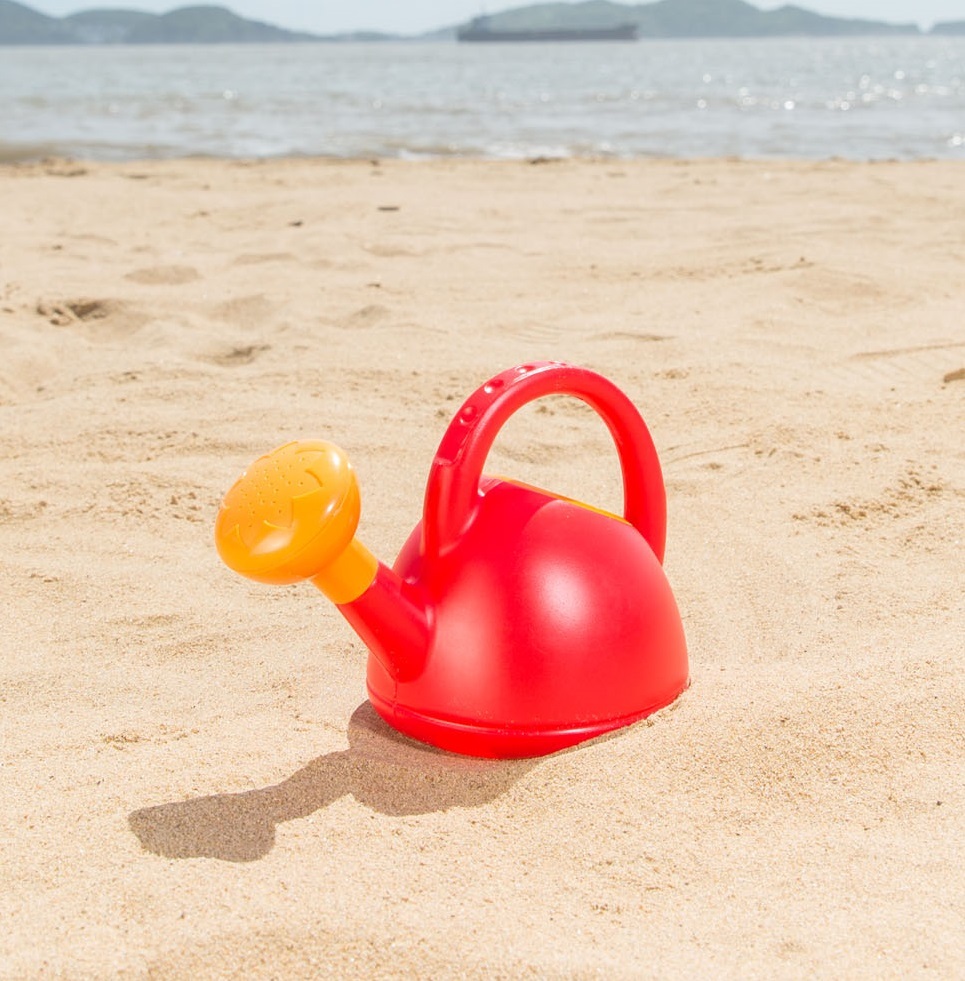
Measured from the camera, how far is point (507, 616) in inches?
64.0

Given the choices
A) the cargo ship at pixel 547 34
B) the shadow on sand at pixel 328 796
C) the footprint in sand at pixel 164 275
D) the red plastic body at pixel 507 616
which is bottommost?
the shadow on sand at pixel 328 796

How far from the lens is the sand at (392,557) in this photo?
1359 mm

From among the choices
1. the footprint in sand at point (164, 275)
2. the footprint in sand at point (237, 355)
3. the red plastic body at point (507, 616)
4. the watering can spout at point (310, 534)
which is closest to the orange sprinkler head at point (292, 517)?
the watering can spout at point (310, 534)

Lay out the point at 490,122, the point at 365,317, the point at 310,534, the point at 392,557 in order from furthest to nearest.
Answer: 1. the point at 490,122
2. the point at 365,317
3. the point at 392,557
4. the point at 310,534

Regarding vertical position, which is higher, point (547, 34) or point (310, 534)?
point (547, 34)

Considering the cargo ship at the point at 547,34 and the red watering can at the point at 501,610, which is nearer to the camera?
the red watering can at the point at 501,610

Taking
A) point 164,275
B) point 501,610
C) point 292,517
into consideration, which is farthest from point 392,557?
point 164,275

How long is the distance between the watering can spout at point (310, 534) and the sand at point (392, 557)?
245mm

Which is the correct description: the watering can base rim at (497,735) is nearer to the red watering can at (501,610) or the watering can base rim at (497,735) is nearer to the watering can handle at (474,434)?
the red watering can at (501,610)

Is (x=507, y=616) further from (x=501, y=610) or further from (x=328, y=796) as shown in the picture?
(x=328, y=796)

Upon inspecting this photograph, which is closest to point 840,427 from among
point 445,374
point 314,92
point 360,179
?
point 445,374

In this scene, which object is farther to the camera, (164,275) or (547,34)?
(547,34)

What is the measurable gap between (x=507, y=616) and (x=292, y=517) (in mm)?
333

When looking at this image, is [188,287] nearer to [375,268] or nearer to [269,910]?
[375,268]
